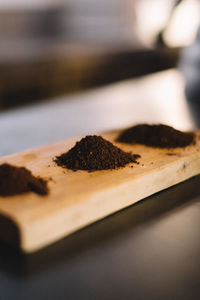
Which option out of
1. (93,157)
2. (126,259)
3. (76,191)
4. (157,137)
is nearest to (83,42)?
(157,137)

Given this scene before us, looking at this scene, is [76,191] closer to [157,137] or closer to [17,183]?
[17,183]

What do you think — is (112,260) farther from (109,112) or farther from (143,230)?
(109,112)

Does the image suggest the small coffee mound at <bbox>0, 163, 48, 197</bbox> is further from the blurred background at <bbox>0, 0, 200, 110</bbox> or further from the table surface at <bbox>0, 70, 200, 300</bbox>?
the blurred background at <bbox>0, 0, 200, 110</bbox>

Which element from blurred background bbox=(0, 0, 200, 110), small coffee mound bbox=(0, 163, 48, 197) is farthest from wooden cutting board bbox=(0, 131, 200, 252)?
blurred background bbox=(0, 0, 200, 110)

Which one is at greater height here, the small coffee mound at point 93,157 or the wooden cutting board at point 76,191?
the small coffee mound at point 93,157

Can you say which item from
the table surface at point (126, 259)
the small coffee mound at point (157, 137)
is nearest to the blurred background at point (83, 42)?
the small coffee mound at point (157, 137)

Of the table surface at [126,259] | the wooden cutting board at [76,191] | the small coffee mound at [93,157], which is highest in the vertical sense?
the small coffee mound at [93,157]

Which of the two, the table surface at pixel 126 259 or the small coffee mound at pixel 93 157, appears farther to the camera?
the small coffee mound at pixel 93 157

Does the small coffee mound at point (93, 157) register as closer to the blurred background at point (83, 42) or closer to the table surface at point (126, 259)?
the table surface at point (126, 259)
